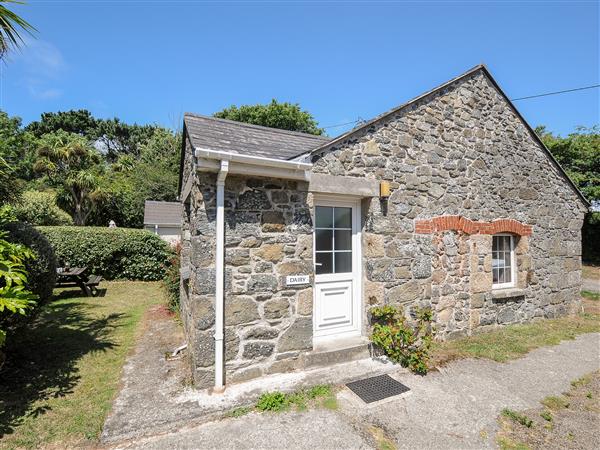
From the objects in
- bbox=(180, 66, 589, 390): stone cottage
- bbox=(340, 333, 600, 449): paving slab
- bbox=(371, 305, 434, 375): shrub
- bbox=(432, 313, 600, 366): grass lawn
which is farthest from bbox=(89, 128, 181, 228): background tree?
bbox=(340, 333, 600, 449): paving slab

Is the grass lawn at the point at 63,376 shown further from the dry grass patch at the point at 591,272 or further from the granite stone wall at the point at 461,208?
the dry grass patch at the point at 591,272

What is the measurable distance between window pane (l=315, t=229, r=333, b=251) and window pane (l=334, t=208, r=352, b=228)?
227mm

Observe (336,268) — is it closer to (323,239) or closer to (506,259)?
(323,239)

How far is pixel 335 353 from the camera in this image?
4609mm

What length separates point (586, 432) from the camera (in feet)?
11.0

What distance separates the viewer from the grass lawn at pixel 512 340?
5.27m

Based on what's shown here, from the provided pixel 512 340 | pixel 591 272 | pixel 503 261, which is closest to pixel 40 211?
pixel 503 261

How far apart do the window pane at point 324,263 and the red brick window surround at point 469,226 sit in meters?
1.82

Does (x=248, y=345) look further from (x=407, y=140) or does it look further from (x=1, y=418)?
(x=407, y=140)

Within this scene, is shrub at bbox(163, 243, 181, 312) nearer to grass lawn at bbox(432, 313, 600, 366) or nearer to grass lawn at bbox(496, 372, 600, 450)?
grass lawn at bbox(432, 313, 600, 366)

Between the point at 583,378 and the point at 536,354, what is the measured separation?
34.0 inches

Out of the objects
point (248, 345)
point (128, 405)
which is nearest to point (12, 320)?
point (128, 405)

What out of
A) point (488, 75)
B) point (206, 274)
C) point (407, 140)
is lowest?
point (206, 274)

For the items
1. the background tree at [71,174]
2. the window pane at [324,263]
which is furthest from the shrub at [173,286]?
the background tree at [71,174]
